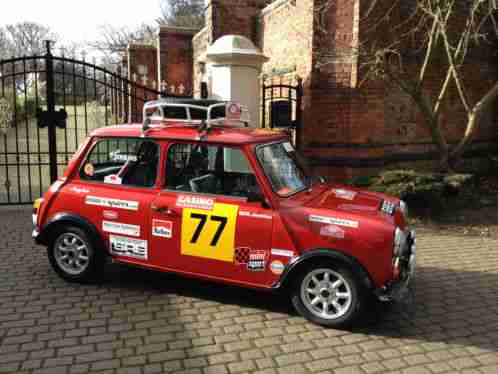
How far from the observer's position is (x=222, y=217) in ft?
14.5

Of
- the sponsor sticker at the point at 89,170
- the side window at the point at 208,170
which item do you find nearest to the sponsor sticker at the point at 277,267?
the side window at the point at 208,170

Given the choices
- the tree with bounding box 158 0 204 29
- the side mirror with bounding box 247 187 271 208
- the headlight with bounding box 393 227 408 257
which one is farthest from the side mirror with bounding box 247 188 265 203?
the tree with bounding box 158 0 204 29

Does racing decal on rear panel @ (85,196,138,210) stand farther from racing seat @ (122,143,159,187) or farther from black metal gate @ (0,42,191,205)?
black metal gate @ (0,42,191,205)

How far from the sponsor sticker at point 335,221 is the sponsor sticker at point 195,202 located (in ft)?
3.09

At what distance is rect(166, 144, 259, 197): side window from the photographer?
4.52 m

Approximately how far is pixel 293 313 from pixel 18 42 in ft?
193

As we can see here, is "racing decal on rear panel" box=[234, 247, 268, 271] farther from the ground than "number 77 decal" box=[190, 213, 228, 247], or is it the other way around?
"number 77 decal" box=[190, 213, 228, 247]

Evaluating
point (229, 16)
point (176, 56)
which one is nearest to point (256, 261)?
point (229, 16)

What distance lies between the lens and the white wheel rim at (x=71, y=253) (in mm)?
5102

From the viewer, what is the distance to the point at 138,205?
15.5 feet

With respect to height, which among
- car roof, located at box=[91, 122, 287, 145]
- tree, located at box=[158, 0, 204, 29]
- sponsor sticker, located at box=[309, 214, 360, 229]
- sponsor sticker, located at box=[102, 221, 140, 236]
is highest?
tree, located at box=[158, 0, 204, 29]

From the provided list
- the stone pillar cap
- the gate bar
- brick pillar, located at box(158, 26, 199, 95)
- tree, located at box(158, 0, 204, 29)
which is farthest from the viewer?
tree, located at box(158, 0, 204, 29)

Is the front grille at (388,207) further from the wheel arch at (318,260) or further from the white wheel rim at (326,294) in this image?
the white wheel rim at (326,294)

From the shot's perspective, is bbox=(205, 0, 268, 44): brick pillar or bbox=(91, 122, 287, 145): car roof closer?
bbox=(91, 122, 287, 145): car roof
